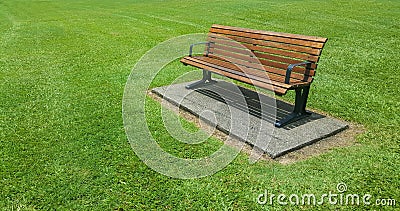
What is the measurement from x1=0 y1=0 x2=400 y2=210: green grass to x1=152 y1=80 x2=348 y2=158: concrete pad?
1.01ft

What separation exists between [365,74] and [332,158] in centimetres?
373

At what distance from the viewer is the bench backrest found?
15.7ft

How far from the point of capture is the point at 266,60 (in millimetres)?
5426

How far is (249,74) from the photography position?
518cm

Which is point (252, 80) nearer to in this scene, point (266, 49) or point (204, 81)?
point (266, 49)

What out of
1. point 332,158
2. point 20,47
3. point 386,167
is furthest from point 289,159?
point 20,47

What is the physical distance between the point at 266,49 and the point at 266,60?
0.16 m

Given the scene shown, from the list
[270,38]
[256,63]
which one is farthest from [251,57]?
[270,38]

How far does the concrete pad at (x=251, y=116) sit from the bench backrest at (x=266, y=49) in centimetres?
56

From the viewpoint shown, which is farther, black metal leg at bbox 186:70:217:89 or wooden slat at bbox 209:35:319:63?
black metal leg at bbox 186:70:217:89

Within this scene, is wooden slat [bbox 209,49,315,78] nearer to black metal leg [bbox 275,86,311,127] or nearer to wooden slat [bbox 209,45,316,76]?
wooden slat [bbox 209,45,316,76]

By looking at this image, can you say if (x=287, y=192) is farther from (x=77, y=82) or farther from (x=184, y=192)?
(x=77, y=82)

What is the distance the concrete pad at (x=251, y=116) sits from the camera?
Answer: 14.4 ft

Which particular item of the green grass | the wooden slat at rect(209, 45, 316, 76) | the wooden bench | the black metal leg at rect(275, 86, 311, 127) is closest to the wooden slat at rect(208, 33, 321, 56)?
the wooden bench
